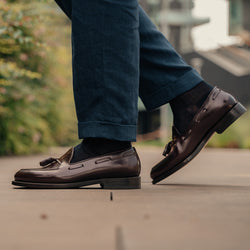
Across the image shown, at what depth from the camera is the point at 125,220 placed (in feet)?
3.81

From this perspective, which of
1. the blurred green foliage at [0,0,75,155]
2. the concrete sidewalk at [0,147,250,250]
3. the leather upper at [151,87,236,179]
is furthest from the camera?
the blurred green foliage at [0,0,75,155]

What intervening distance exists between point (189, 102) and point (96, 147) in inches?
16.2

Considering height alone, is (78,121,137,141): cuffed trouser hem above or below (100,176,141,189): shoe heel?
above

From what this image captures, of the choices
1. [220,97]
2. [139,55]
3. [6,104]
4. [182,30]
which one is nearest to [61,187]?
[139,55]

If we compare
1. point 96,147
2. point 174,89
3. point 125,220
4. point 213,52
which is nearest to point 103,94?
point 96,147

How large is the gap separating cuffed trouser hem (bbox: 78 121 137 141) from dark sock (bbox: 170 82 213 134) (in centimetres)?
28

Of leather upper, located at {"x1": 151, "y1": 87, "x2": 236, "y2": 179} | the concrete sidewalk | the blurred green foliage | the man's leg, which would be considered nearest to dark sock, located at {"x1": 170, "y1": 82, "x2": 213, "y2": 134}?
leather upper, located at {"x1": 151, "y1": 87, "x2": 236, "y2": 179}

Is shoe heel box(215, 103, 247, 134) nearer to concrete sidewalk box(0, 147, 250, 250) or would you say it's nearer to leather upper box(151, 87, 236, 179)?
leather upper box(151, 87, 236, 179)

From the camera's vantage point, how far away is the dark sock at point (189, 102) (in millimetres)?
2010

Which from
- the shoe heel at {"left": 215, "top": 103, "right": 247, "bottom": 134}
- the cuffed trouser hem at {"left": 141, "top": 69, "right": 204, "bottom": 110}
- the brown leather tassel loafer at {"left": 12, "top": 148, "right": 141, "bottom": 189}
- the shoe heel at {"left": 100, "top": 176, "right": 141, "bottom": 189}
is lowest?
the shoe heel at {"left": 100, "top": 176, "right": 141, "bottom": 189}

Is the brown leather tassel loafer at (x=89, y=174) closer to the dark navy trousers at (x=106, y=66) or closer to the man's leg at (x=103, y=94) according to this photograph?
the man's leg at (x=103, y=94)

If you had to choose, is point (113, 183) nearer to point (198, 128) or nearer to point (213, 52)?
point (198, 128)

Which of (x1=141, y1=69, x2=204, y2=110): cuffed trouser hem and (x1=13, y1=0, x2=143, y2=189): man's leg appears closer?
(x1=13, y1=0, x2=143, y2=189): man's leg

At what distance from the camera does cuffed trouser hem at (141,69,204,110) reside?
6.51 ft
